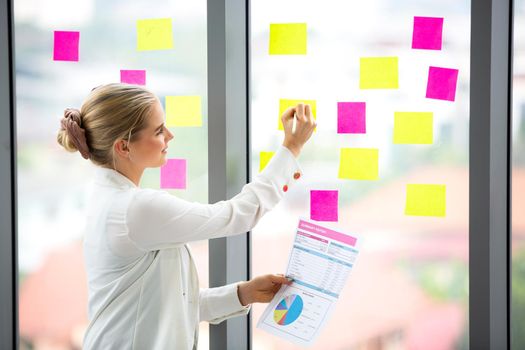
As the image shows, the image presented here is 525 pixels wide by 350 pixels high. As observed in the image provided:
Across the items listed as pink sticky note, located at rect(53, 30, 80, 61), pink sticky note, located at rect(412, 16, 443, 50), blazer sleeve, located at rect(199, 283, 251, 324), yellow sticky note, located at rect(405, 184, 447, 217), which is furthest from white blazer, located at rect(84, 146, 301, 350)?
pink sticky note, located at rect(53, 30, 80, 61)

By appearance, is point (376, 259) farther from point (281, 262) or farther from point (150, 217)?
point (150, 217)

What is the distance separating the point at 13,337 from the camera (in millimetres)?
1721

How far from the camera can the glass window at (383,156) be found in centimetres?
144

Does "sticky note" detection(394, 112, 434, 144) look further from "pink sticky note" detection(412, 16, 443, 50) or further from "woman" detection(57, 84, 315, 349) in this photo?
"woman" detection(57, 84, 315, 349)

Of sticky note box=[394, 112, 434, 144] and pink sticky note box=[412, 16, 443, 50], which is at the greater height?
pink sticky note box=[412, 16, 443, 50]

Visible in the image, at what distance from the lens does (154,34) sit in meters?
1.59

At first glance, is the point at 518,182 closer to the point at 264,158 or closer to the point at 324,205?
the point at 324,205

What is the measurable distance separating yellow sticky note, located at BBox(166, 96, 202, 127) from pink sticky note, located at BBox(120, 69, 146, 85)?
0.11m

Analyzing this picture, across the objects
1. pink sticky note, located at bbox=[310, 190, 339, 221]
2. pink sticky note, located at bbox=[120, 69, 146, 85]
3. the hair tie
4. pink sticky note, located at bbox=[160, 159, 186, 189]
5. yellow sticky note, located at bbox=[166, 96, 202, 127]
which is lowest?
pink sticky note, located at bbox=[310, 190, 339, 221]

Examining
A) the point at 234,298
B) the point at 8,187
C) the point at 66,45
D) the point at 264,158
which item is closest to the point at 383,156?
the point at 264,158

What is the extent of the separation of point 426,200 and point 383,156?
0.16 metres

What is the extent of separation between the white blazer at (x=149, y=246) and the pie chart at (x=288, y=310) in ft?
0.63

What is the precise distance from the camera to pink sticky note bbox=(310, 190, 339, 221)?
1.50 meters

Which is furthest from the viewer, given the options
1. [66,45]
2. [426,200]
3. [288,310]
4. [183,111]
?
[66,45]
